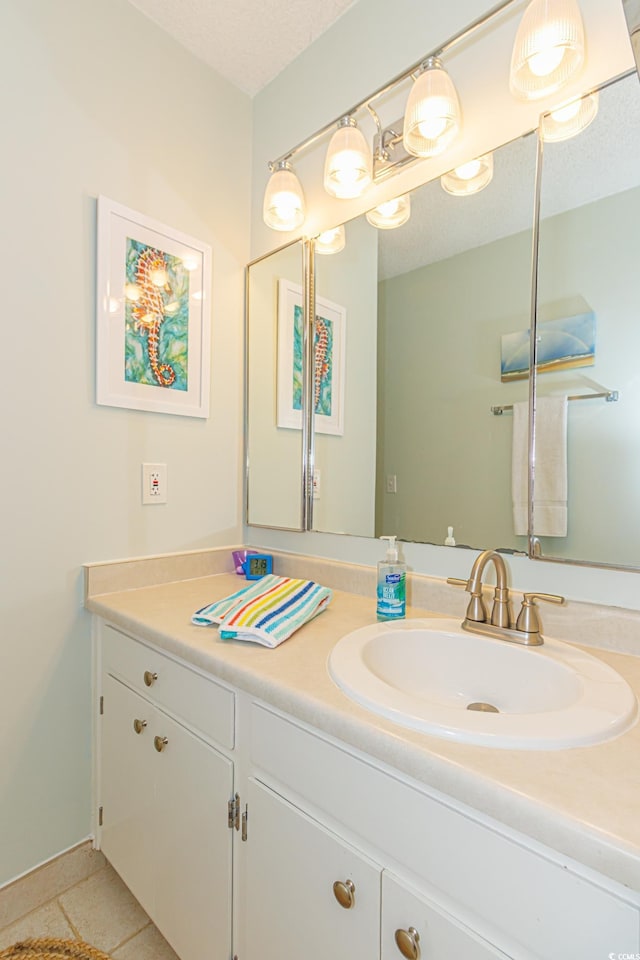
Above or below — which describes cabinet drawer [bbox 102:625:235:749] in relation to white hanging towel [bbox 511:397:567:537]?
below

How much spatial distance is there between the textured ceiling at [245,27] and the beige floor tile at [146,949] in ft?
8.24

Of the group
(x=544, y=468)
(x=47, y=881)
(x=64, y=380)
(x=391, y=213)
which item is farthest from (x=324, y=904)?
(x=391, y=213)

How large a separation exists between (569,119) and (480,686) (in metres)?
1.17

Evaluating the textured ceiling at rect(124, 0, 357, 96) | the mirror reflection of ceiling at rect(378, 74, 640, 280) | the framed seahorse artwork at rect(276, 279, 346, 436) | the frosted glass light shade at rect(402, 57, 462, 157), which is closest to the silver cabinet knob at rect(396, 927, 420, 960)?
the framed seahorse artwork at rect(276, 279, 346, 436)

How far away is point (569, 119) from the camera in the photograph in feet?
3.25

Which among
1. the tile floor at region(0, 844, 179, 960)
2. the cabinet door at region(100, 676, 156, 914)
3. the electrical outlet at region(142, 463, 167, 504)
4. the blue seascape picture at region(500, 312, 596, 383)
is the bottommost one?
the tile floor at region(0, 844, 179, 960)

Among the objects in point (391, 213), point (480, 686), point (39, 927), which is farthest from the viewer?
point (391, 213)

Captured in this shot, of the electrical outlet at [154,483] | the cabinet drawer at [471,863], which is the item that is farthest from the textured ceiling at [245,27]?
the cabinet drawer at [471,863]

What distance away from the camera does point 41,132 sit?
1228 millimetres

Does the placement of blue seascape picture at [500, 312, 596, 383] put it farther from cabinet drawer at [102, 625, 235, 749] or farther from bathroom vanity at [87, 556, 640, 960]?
cabinet drawer at [102, 625, 235, 749]

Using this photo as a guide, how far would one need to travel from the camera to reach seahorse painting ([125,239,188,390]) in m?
1.40

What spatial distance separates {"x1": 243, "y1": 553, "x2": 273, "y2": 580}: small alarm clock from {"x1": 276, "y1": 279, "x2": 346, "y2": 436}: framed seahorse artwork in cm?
45

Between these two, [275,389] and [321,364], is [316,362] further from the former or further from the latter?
[275,389]

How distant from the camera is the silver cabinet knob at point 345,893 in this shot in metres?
0.69
